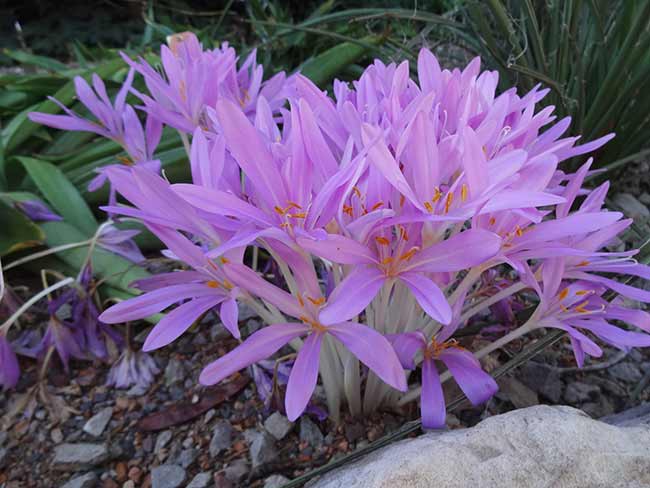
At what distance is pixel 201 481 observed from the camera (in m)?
0.79

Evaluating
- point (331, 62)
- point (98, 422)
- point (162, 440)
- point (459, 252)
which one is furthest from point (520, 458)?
point (331, 62)

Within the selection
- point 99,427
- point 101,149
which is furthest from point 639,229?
point 101,149

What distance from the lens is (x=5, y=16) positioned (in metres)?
5.09

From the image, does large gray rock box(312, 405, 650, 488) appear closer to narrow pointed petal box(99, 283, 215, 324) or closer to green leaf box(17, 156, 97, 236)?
narrow pointed petal box(99, 283, 215, 324)

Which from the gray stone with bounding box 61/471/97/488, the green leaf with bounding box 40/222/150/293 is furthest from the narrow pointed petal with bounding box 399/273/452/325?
the green leaf with bounding box 40/222/150/293

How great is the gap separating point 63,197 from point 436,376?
993mm

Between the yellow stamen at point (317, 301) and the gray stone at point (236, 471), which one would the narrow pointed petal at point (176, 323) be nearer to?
the yellow stamen at point (317, 301)

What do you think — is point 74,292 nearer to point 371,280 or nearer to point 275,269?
point 275,269

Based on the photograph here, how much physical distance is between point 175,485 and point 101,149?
921mm

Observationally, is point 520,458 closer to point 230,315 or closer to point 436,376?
point 436,376

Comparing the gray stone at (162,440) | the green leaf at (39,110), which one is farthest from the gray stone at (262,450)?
the green leaf at (39,110)

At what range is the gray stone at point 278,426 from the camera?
82 cm

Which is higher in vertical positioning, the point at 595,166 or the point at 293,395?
the point at 595,166

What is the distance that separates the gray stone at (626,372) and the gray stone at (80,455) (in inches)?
30.5
